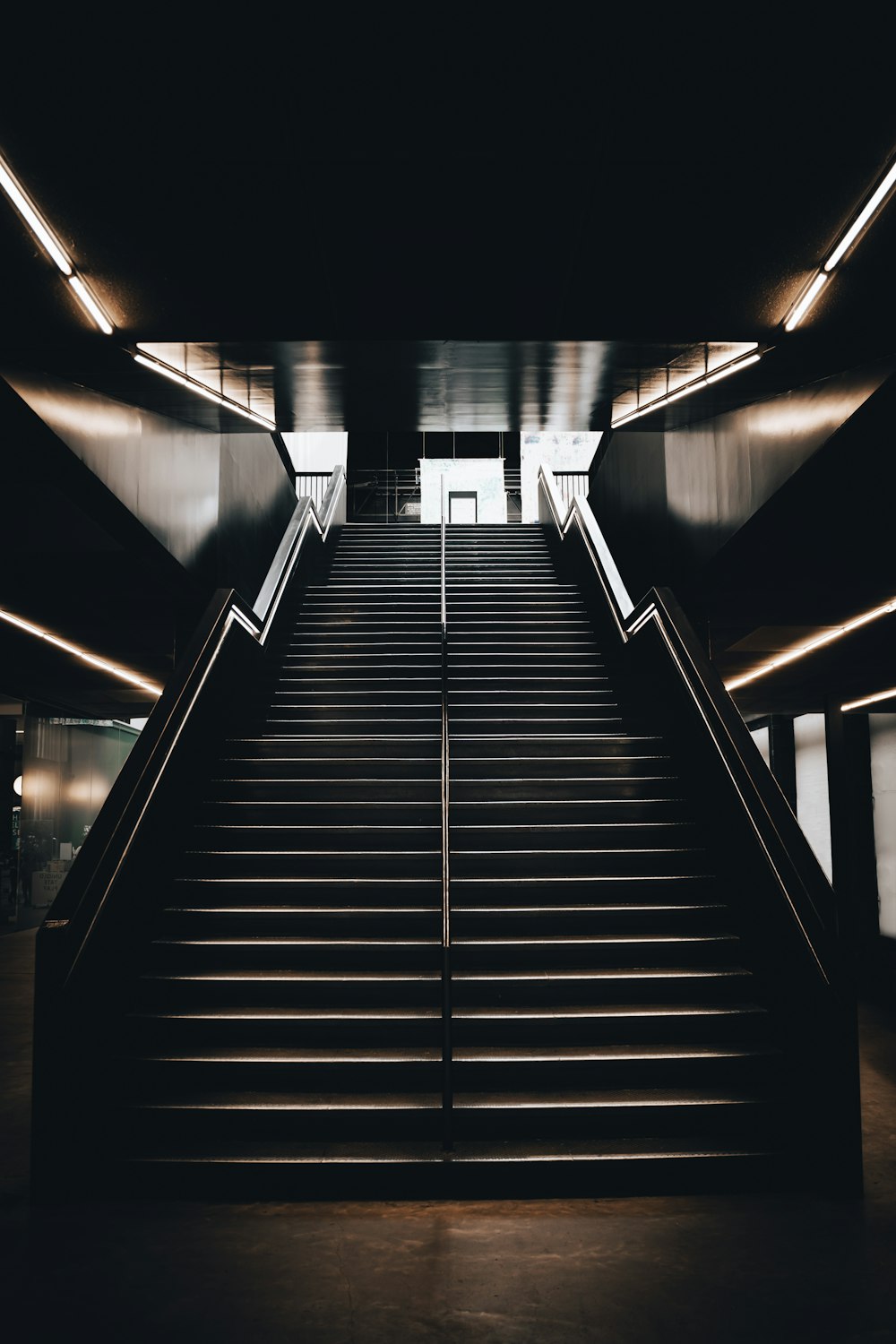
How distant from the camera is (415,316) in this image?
4.54 metres

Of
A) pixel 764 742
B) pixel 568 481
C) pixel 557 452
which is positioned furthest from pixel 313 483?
pixel 764 742

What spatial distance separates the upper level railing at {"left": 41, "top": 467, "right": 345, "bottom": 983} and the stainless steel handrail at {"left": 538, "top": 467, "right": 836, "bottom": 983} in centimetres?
308

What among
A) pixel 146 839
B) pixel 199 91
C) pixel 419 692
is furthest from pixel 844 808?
pixel 199 91

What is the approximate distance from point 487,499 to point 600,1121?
17176 mm

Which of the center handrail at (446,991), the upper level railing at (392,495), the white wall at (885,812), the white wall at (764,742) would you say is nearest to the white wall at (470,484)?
the upper level railing at (392,495)

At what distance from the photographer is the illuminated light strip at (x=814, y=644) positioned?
800cm

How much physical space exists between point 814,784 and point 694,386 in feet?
29.6

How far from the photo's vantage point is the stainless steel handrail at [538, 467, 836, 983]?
4109mm

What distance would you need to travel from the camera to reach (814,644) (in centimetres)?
943

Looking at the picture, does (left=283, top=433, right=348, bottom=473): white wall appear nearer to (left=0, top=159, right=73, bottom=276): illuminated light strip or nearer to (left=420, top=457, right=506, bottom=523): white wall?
(left=420, top=457, right=506, bottom=523): white wall

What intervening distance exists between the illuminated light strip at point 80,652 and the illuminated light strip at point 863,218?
774 cm

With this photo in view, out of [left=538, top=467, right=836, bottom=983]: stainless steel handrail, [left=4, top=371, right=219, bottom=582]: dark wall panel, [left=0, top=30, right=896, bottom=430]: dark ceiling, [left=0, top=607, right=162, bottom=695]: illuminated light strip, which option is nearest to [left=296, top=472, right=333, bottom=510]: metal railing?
[left=0, top=607, right=162, bottom=695]: illuminated light strip

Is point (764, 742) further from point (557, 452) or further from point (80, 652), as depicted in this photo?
point (80, 652)

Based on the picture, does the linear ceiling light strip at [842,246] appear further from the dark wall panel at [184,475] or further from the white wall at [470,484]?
the white wall at [470,484]
